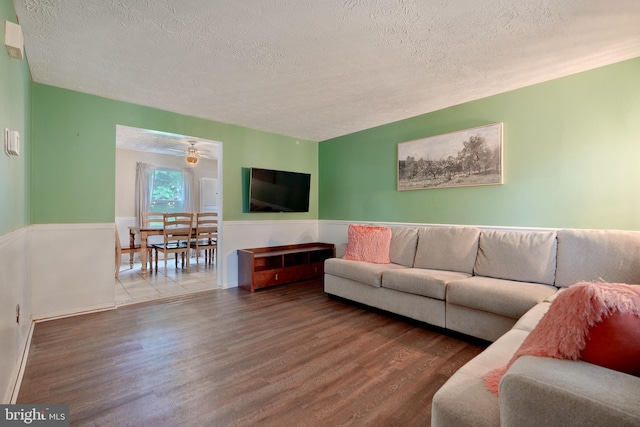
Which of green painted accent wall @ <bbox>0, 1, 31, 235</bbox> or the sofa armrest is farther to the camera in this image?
green painted accent wall @ <bbox>0, 1, 31, 235</bbox>

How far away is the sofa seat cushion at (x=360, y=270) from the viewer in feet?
9.64

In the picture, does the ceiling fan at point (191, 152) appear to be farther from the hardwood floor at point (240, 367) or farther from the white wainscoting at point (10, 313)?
the white wainscoting at point (10, 313)

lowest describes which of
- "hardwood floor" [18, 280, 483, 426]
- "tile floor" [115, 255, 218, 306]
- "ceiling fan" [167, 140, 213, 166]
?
"hardwood floor" [18, 280, 483, 426]

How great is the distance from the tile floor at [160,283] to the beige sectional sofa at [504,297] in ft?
6.46

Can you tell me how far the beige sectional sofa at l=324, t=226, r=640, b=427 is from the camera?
2.32 ft

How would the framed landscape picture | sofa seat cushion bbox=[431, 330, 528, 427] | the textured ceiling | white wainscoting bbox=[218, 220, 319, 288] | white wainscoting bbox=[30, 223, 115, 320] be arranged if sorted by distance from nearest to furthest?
sofa seat cushion bbox=[431, 330, 528, 427], the textured ceiling, white wainscoting bbox=[30, 223, 115, 320], the framed landscape picture, white wainscoting bbox=[218, 220, 319, 288]

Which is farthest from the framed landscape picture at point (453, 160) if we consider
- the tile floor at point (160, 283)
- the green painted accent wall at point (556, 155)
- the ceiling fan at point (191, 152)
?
the ceiling fan at point (191, 152)

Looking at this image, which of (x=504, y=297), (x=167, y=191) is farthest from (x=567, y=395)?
(x=167, y=191)

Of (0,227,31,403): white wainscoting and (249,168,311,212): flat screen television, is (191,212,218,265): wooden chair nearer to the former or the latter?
(249,168,311,212): flat screen television

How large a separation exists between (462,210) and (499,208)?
0.38 meters

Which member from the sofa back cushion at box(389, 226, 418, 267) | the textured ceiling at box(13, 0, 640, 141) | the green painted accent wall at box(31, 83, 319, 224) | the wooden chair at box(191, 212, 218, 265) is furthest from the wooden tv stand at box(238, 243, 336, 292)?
the textured ceiling at box(13, 0, 640, 141)

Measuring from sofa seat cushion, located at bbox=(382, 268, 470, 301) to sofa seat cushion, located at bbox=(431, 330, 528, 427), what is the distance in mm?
1350

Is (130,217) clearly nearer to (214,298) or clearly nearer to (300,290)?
(214,298)

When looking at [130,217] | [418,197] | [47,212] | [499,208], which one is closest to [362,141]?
[418,197]
